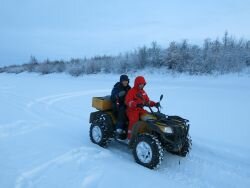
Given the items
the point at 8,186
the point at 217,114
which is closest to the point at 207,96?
the point at 217,114

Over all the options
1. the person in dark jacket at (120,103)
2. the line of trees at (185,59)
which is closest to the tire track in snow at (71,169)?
the person in dark jacket at (120,103)

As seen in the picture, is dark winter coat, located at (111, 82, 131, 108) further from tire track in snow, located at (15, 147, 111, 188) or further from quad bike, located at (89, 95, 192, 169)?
tire track in snow, located at (15, 147, 111, 188)

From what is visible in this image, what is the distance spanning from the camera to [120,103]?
20.9 ft

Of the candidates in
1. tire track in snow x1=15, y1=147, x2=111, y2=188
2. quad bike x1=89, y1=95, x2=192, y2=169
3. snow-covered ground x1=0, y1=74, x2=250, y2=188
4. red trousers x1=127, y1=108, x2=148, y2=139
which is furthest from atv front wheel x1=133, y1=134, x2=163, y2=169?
tire track in snow x1=15, y1=147, x2=111, y2=188

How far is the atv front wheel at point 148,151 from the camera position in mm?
5141

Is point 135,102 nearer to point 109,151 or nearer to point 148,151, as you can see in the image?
point 148,151

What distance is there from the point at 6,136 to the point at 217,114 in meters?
5.42

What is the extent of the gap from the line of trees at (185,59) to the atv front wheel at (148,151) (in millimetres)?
10404

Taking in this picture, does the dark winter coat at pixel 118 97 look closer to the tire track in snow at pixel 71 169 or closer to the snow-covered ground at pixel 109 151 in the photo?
the snow-covered ground at pixel 109 151

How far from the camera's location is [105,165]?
5270mm

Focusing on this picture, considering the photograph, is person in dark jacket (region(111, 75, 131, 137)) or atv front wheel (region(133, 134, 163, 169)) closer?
atv front wheel (region(133, 134, 163, 169))

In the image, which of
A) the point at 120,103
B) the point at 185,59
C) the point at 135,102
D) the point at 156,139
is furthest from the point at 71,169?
the point at 185,59

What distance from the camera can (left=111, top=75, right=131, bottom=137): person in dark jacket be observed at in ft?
20.3

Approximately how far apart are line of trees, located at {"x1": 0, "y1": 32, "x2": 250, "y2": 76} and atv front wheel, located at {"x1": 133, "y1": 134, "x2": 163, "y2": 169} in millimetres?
10404
